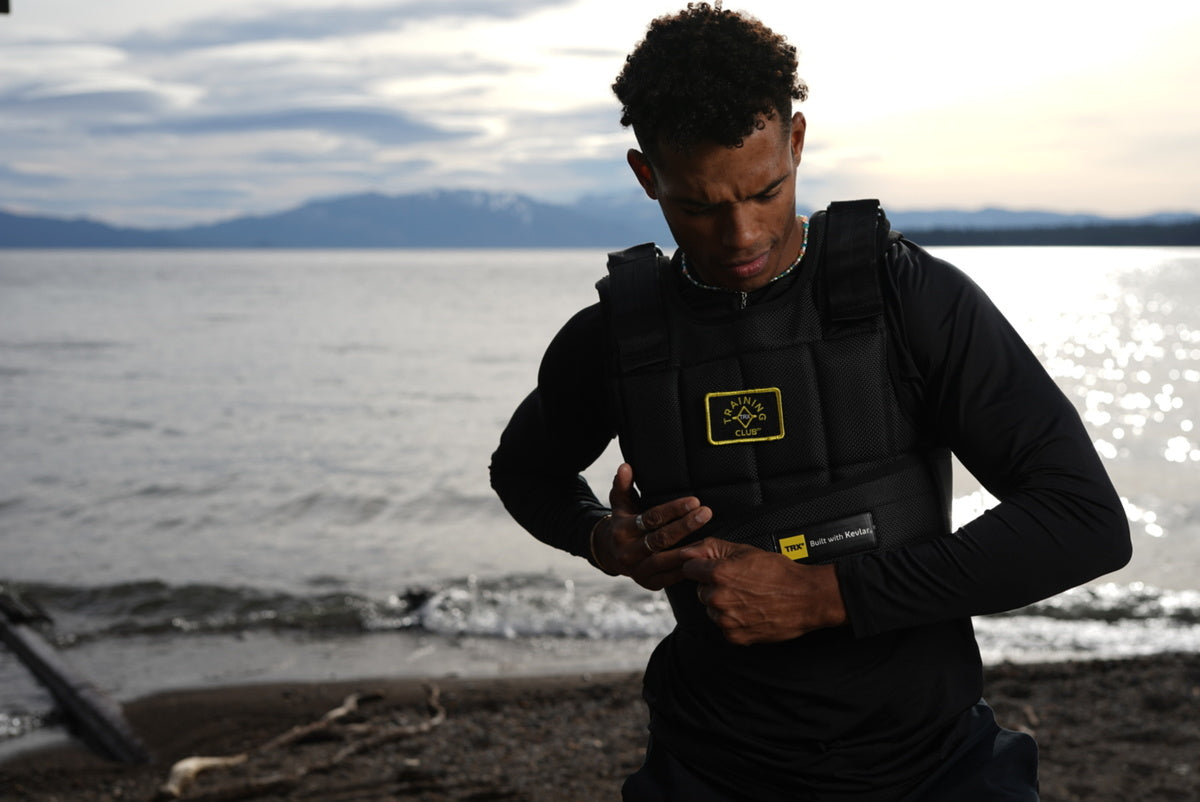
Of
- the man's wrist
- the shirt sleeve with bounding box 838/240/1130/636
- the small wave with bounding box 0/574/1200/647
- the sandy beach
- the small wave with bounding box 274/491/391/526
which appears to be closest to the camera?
the shirt sleeve with bounding box 838/240/1130/636

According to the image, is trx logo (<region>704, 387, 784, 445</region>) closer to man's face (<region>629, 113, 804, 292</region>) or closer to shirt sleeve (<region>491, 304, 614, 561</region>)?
man's face (<region>629, 113, 804, 292</region>)

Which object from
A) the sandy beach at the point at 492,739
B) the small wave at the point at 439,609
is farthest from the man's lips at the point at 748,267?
the small wave at the point at 439,609

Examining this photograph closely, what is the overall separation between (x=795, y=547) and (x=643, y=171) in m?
0.86

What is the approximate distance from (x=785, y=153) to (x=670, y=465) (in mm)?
676

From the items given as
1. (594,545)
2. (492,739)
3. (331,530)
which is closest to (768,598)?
(594,545)

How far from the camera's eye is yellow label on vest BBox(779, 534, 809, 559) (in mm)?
2344

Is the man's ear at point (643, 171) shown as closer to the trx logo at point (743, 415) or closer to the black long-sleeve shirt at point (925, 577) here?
the black long-sleeve shirt at point (925, 577)

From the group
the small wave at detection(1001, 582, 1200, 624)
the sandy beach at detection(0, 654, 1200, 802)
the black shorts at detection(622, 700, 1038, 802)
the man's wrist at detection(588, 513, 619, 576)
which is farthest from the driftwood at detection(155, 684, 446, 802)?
the small wave at detection(1001, 582, 1200, 624)

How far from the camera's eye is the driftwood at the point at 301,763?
6766 mm

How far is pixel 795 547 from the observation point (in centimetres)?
235

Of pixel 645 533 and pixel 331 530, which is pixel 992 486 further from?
pixel 331 530

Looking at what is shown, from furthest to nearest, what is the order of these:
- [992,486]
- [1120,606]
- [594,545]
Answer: [1120,606]
[594,545]
[992,486]

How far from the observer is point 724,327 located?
2.46 m

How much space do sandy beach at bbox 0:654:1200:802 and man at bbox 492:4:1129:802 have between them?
4442mm
